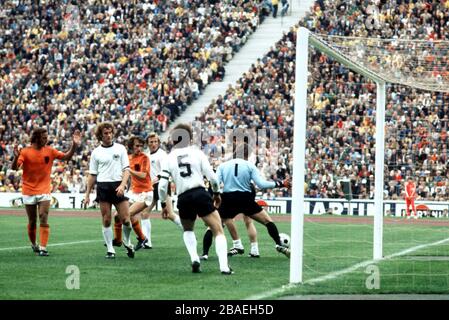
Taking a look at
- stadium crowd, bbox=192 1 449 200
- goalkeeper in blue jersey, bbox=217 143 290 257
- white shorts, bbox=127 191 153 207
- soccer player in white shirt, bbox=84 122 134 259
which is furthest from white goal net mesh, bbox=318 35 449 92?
white shorts, bbox=127 191 153 207

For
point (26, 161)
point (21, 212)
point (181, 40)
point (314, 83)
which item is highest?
point (181, 40)

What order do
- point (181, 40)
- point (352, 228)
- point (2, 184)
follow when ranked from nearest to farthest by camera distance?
point (352, 228)
point (2, 184)
point (181, 40)

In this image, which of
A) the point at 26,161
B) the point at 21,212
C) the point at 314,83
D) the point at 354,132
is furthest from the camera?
the point at 21,212

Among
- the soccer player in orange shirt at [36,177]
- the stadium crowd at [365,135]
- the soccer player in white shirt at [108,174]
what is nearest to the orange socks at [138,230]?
the soccer player in white shirt at [108,174]

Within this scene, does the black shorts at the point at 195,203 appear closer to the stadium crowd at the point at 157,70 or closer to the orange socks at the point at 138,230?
the orange socks at the point at 138,230

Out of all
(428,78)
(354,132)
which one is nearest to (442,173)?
(354,132)

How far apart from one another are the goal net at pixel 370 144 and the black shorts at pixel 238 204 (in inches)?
45.5

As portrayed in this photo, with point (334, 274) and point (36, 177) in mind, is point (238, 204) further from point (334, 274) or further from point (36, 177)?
point (36, 177)

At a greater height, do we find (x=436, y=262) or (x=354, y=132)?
(x=354, y=132)

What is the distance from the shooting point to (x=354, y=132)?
755 inches

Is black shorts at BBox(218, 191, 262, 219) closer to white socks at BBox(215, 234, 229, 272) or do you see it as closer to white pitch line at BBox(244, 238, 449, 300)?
white pitch line at BBox(244, 238, 449, 300)

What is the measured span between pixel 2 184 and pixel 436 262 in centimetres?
2930

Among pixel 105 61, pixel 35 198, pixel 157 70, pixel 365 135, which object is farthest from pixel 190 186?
pixel 105 61
